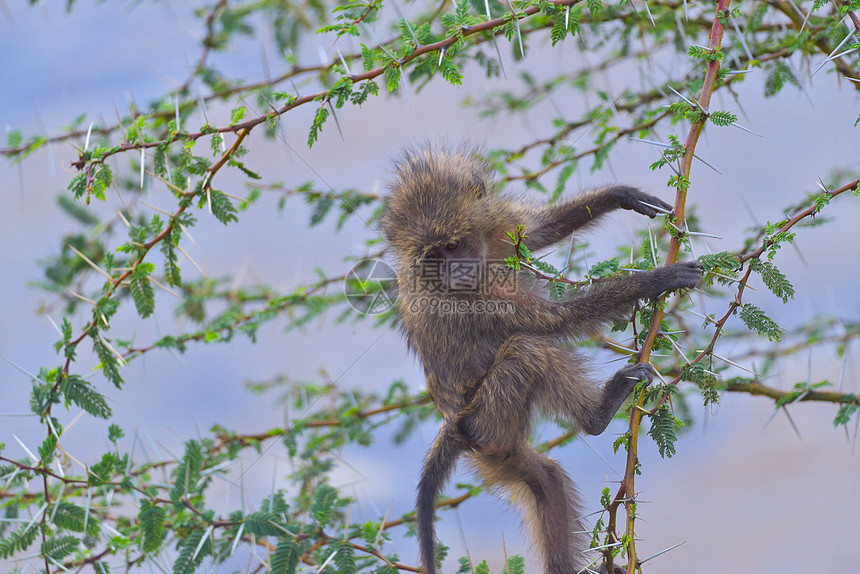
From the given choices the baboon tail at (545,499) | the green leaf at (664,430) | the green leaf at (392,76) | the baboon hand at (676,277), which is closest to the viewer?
the green leaf at (664,430)

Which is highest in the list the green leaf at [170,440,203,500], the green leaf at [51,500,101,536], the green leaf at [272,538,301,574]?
the green leaf at [170,440,203,500]

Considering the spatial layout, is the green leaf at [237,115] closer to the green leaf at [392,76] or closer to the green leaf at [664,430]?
the green leaf at [392,76]

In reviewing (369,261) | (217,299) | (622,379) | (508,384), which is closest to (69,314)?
(217,299)

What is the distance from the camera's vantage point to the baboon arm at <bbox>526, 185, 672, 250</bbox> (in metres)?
3.23

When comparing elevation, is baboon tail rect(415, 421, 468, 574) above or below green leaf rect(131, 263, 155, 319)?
below

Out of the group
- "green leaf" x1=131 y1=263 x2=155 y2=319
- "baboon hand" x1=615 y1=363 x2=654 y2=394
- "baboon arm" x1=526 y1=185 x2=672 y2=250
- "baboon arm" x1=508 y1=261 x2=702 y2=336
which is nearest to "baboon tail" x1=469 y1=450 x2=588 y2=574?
"baboon arm" x1=508 y1=261 x2=702 y2=336

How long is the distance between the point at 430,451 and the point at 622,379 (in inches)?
34.5

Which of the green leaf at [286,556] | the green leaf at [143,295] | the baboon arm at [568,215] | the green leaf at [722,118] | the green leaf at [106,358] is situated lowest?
the green leaf at [286,556]

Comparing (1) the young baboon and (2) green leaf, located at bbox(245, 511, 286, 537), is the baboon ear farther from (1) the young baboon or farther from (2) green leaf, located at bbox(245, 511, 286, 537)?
(2) green leaf, located at bbox(245, 511, 286, 537)

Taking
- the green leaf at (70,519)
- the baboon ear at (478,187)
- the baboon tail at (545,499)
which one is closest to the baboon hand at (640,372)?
the baboon tail at (545,499)

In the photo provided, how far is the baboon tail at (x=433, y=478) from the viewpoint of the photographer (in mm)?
2791

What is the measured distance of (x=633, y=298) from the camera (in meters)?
2.62

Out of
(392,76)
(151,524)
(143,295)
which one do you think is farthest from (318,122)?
(151,524)

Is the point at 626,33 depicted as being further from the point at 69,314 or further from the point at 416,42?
the point at 69,314
